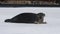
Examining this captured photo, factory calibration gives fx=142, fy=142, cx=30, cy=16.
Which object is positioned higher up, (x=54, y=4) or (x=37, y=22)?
(x=54, y=4)

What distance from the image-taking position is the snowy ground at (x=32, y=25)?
1.05 m

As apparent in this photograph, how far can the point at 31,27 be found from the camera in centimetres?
109

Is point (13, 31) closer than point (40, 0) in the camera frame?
Yes

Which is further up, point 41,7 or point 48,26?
point 41,7

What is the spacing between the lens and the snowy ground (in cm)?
105

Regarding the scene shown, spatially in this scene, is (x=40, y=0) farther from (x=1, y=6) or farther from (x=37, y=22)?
(x=1, y=6)

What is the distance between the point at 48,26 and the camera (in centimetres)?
110

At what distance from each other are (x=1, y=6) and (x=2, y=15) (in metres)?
0.08

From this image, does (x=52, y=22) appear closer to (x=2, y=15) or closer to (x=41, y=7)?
(x=41, y=7)

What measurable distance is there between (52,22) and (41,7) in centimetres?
15

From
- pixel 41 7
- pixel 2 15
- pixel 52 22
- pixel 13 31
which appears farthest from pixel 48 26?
pixel 2 15

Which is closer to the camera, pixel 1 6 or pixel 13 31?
pixel 13 31

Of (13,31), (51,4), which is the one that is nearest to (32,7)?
(51,4)

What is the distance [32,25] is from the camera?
1116mm
